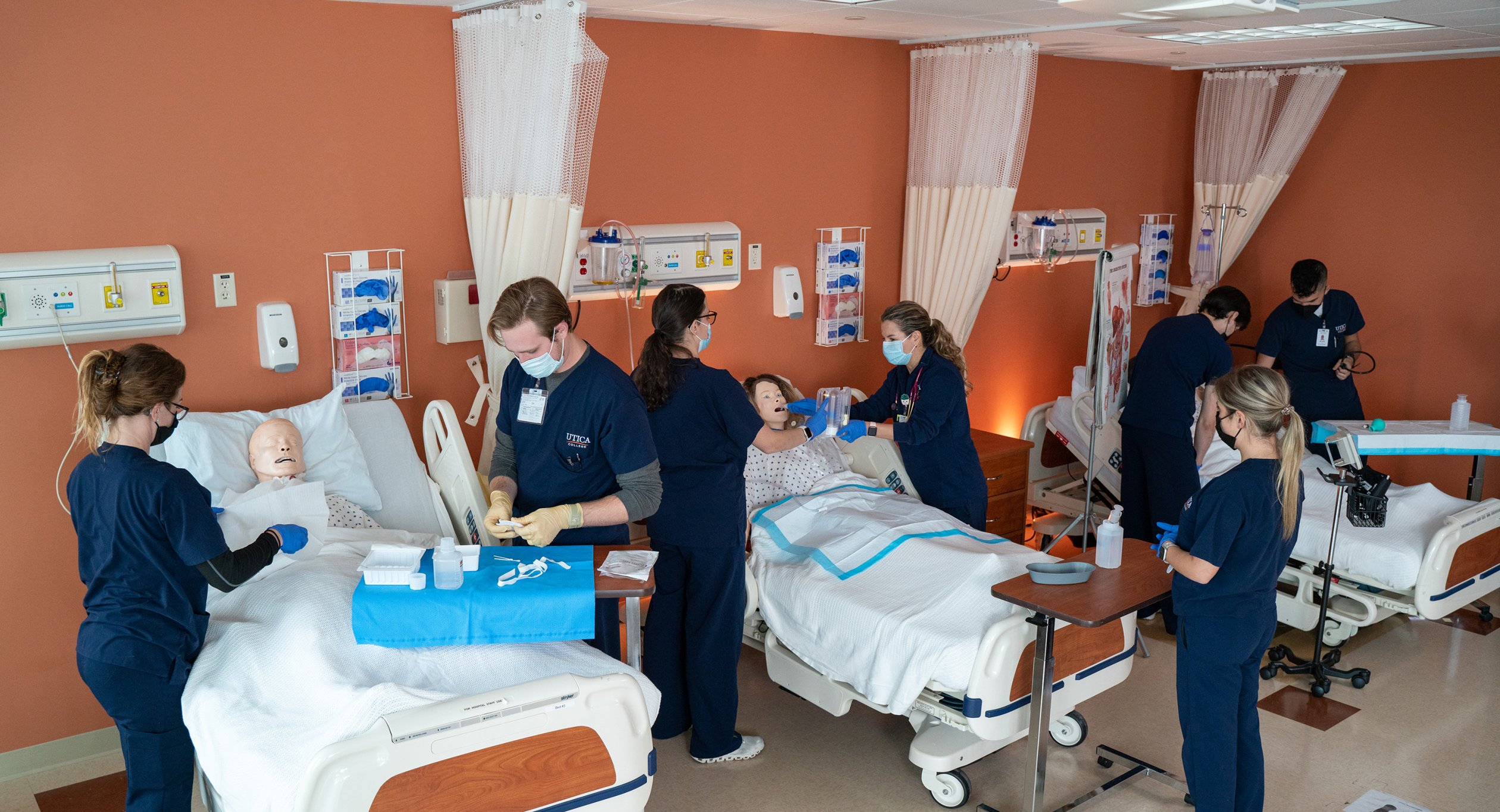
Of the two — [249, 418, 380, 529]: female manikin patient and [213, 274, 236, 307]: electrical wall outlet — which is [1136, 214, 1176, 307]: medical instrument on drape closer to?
[249, 418, 380, 529]: female manikin patient

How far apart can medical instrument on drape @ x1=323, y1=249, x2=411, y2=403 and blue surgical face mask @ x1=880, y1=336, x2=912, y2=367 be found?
192cm

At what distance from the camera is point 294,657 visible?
2.87m

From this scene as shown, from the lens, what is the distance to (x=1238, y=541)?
3090 mm

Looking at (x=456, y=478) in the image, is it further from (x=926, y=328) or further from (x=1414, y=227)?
(x=1414, y=227)

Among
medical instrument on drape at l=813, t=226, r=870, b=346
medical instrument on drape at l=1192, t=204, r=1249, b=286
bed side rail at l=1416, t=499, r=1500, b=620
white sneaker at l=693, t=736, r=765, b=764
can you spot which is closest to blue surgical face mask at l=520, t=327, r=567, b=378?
white sneaker at l=693, t=736, r=765, b=764

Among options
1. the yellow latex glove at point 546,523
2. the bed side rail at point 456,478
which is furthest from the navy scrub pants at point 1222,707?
the bed side rail at point 456,478

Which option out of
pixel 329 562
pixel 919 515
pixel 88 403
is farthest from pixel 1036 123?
pixel 88 403

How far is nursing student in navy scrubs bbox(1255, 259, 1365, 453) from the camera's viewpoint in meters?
5.95

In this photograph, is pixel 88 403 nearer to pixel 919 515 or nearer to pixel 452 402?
pixel 452 402

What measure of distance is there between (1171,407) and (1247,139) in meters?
2.69

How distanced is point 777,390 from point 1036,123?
2.60 m

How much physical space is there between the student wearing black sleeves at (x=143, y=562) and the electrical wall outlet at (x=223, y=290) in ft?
3.76

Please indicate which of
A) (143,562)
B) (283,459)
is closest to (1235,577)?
(143,562)

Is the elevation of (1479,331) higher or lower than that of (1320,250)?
lower
